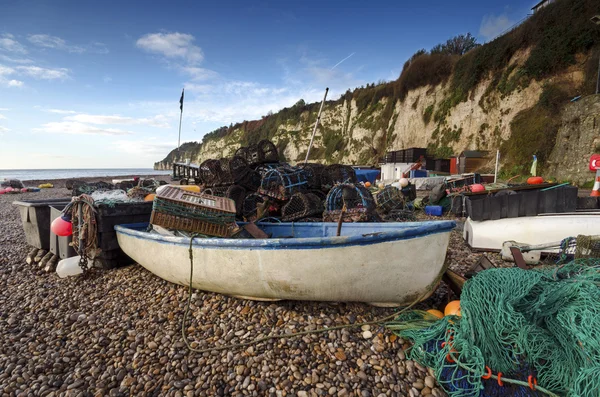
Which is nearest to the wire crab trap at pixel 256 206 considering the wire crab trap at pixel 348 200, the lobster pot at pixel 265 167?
the lobster pot at pixel 265 167

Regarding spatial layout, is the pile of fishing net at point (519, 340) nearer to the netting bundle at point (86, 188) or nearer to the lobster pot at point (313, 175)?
the lobster pot at point (313, 175)

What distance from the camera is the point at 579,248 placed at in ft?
13.2

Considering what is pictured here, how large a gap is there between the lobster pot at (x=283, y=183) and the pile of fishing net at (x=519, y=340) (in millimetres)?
4684

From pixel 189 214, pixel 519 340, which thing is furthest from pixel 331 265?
pixel 189 214

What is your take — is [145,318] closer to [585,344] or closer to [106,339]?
[106,339]

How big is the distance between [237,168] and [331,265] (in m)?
5.38

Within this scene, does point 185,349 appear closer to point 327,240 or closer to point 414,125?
point 327,240

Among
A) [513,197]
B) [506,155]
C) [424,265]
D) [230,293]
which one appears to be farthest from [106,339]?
[506,155]

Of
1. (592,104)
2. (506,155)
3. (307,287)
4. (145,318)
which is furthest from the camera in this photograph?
(506,155)

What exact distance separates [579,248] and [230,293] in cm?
464

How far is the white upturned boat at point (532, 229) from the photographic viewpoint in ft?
16.2

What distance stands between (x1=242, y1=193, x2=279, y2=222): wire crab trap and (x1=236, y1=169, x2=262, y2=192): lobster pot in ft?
1.89

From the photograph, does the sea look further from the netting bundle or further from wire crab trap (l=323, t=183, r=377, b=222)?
wire crab trap (l=323, t=183, r=377, b=222)

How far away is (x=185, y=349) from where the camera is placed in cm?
291
